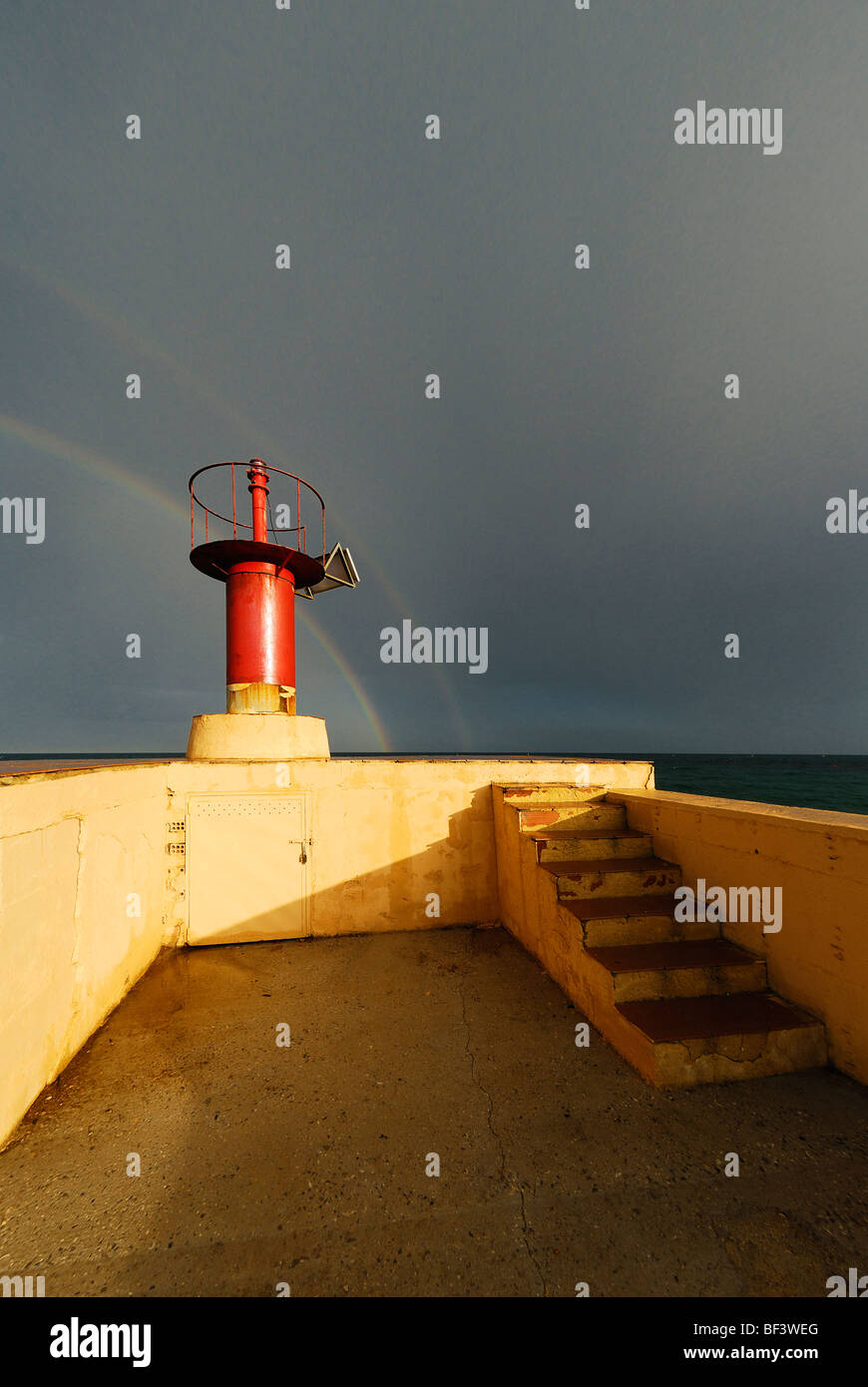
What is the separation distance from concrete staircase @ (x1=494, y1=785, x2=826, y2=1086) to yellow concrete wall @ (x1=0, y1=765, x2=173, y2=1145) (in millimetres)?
4054

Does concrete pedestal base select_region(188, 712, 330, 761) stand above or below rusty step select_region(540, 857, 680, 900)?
above

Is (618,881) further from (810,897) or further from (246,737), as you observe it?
(246,737)

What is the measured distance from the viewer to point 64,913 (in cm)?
338

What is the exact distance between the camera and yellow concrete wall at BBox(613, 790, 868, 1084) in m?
2.89

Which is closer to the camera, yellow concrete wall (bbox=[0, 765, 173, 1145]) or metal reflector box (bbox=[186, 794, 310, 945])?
yellow concrete wall (bbox=[0, 765, 173, 1145])

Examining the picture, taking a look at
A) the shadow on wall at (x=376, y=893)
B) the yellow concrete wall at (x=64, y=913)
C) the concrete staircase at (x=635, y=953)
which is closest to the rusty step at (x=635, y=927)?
the concrete staircase at (x=635, y=953)

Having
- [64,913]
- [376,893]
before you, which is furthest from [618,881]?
[64,913]

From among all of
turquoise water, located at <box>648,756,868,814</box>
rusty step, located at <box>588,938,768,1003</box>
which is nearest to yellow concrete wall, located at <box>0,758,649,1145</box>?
rusty step, located at <box>588,938,768,1003</box>

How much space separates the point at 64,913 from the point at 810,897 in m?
5.56

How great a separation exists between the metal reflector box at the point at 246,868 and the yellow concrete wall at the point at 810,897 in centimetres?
458

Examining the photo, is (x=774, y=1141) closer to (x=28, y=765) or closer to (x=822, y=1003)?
(x=822, y=1003)

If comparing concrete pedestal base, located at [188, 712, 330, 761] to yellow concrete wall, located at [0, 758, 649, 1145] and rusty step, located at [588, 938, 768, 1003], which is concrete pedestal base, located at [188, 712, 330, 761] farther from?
rusty step, located at [588, 938, 768, 1003]

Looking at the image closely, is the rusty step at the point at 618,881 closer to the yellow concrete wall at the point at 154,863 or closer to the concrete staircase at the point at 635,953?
the concrete staircase at the point at 635,953
